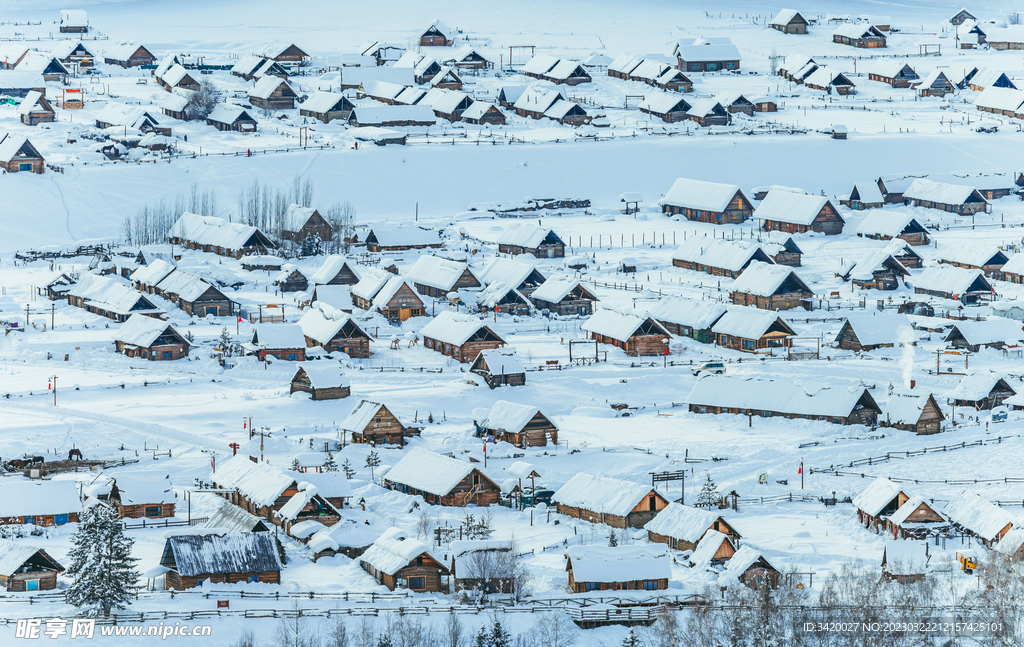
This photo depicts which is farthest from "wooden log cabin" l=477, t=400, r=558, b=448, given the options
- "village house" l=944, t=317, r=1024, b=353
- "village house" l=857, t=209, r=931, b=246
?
"village house" l=857, t=209, r=931, b=246

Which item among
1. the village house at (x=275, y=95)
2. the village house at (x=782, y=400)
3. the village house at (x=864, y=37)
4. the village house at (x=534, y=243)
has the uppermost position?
the village house at (x=864, y=37)

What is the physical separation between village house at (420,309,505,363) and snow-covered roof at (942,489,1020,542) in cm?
2744

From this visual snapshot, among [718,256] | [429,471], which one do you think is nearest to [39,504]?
[429,471]

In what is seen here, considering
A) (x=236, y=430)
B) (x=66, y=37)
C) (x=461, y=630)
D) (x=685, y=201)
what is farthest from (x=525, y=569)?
(x=66, y=37)

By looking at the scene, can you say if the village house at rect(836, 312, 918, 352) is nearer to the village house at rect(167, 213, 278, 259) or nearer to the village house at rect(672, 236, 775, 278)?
the village house at rect(672, 236, 775, 278)

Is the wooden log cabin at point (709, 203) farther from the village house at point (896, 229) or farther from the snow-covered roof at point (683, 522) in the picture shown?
the snow-covered roof at point (683, 522)

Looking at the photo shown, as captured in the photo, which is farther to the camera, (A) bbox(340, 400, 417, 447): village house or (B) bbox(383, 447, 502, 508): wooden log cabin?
(A) bbox(340, 400, 417, 447): village house

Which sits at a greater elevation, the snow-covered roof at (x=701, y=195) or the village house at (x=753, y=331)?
the snow-covered roof at (x=701, y=195)

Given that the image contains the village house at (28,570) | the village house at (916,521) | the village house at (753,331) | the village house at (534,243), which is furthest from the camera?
the village house at (534,243)

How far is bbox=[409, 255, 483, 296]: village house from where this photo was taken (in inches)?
3755

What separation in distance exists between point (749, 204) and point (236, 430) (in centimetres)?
5201

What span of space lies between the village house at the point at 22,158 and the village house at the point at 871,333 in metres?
55.8

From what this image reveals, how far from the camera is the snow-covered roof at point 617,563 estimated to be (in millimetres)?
54406

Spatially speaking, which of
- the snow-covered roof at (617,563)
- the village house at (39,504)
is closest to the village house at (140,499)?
the village house at (39,504)
